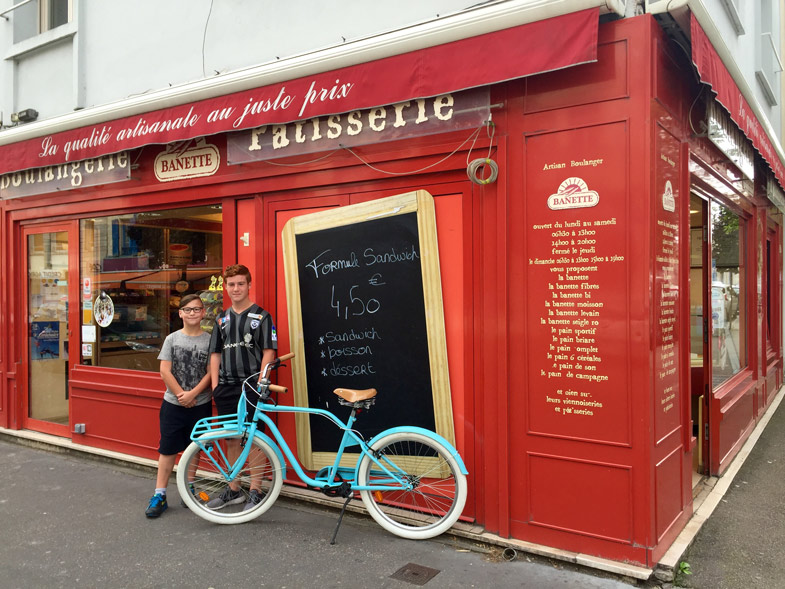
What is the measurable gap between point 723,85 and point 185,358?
4.45 m

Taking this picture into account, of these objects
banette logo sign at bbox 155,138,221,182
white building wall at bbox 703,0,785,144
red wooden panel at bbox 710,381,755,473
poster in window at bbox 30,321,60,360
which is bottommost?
red wooden panel at bbox 710,381,755,473

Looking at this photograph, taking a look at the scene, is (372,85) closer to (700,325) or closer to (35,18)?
(700,325)

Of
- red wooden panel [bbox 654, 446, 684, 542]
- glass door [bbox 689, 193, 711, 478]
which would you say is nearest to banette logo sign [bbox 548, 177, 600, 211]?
red wooden panel [bbox 654, 446, 684, 542]

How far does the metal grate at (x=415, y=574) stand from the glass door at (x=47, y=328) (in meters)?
5.03

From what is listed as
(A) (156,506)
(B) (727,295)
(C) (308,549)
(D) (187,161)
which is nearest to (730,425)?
(B) (727,295)

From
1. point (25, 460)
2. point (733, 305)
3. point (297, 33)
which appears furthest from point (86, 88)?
point (733, 305)

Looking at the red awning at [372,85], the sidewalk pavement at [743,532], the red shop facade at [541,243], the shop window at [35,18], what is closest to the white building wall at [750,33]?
the red shop facade at [541,243]

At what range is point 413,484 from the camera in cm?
415

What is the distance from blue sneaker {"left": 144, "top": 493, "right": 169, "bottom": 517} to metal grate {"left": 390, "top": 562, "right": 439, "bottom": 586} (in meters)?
2.08

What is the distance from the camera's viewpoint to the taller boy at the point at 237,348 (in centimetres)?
466

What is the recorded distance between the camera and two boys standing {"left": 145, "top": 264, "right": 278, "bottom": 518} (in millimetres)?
4668

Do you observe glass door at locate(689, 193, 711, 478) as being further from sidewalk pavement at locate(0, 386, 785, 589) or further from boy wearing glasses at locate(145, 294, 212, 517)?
boy wearing glasses at locate(145, 294, 212, 517)

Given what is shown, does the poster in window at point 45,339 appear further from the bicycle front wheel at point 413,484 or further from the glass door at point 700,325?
the glass door at point 700,325

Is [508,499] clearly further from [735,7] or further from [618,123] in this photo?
[735,7]
